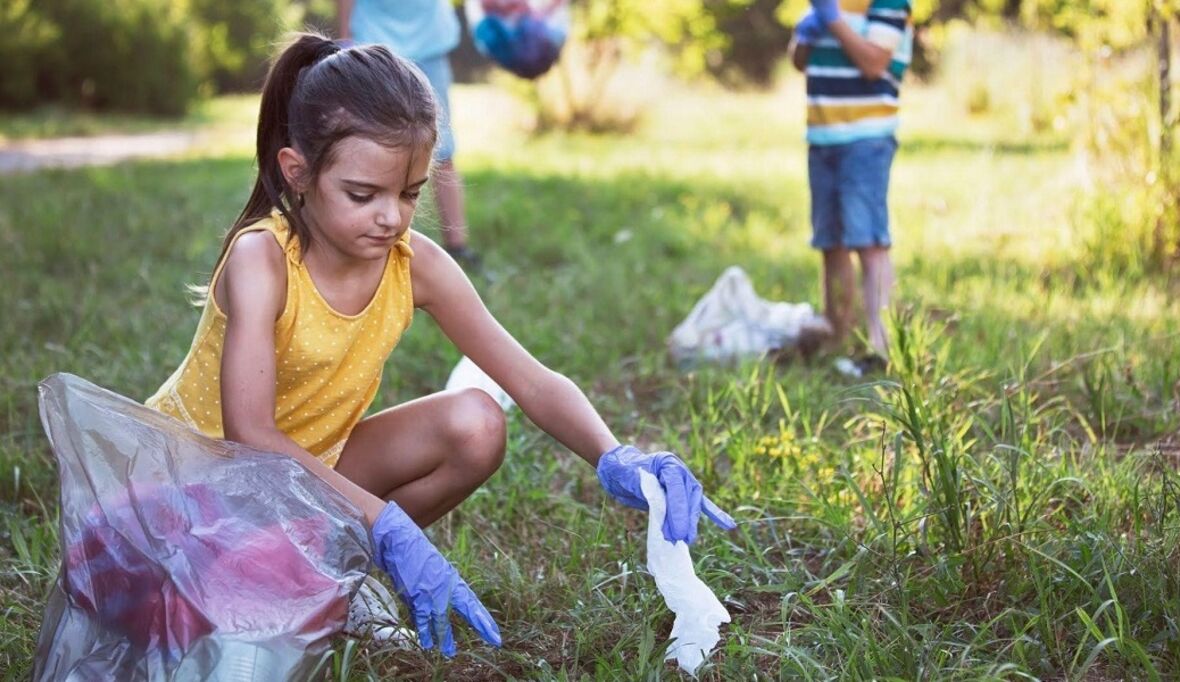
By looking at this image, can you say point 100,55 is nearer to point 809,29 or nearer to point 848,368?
point 809,29

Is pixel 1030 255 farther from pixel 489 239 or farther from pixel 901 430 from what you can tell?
pixel 901 430

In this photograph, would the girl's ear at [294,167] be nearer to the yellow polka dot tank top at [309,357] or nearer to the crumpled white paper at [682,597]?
the yellow polka dot tank top at [309,357]

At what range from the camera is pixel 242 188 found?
6645 millimetres

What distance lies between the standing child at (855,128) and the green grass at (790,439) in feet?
0.78

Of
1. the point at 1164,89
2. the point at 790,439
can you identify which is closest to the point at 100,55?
the point at 1164,89

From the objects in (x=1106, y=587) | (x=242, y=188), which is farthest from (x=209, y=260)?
(x=1106, y=587)

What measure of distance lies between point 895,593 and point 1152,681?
0.42 m

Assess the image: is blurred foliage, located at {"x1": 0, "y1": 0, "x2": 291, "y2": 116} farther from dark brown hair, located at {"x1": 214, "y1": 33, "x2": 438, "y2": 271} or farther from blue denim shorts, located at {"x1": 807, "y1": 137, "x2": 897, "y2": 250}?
dark brown hair, located at {"x1": 214, "y1": 33, "x2": 438, "y2": 271}

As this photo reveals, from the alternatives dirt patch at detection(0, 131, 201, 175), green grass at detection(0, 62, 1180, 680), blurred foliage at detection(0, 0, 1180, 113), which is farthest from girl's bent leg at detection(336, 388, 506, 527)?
blurred foliage at detection(0, 0, 1180, 113)

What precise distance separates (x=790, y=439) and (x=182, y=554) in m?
1.32

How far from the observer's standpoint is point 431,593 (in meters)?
1.81

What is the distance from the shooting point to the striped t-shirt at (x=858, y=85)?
354 cm

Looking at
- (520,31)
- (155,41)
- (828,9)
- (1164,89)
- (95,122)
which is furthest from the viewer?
(155,41)

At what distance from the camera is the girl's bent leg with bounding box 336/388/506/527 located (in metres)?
2.15
